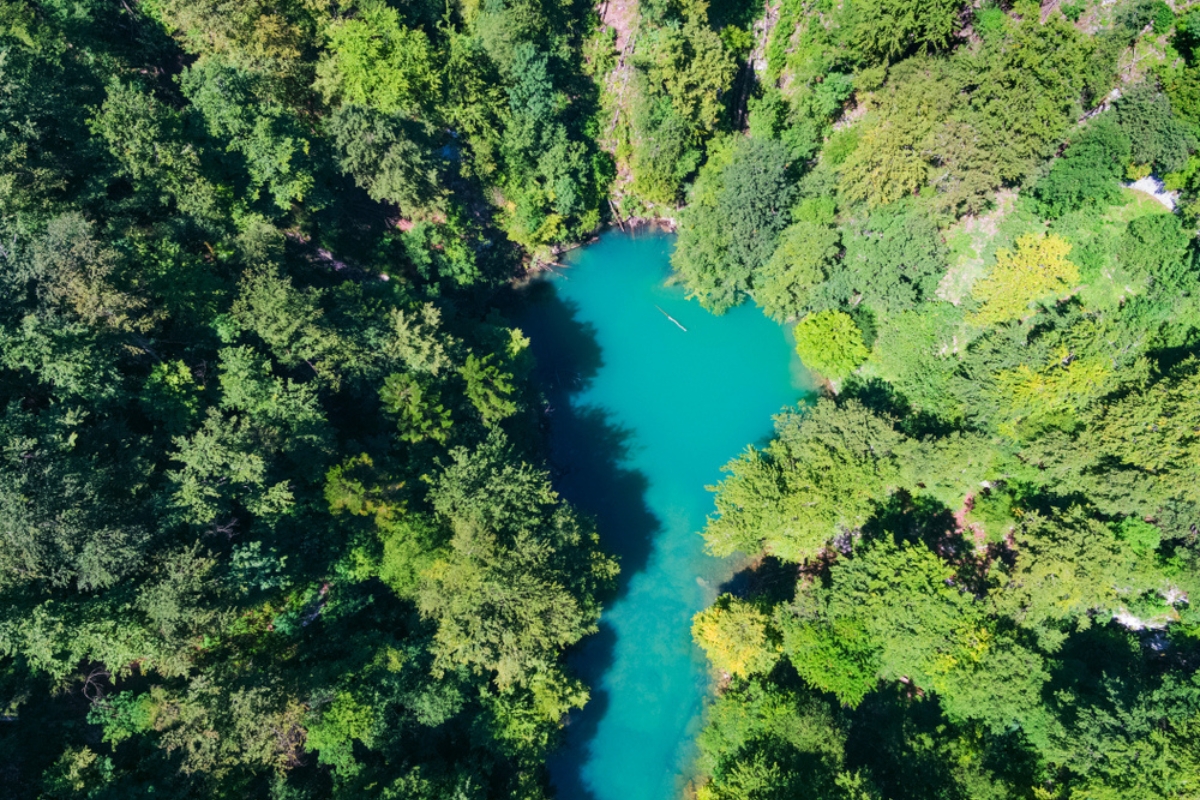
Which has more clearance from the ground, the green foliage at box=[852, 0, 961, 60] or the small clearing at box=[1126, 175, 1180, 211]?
the small clearing at box=[1126, 175, 1180, 211]

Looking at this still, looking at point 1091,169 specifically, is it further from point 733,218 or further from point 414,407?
point 414,407

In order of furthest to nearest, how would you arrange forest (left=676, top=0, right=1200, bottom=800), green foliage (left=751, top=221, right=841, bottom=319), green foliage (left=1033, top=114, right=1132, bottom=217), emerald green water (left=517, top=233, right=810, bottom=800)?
emerald green water (left=517, top=233, right=810, bottom=800), green foliage (left=751, top=221, right=841, bottom=319), green foliage (left=1033, top=114, right=1132, bottom=217), forest (left=676, top=0, right=1200, bottom=800)

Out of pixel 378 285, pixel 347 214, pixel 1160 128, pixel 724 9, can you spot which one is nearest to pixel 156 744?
pixel 378 285

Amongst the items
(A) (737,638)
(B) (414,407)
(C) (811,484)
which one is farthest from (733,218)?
(A) (737,638)

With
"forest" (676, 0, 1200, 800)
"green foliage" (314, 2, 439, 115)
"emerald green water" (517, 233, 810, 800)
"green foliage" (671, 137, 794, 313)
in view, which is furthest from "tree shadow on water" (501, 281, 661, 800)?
"green foliage" (314, 2, 439, 115)

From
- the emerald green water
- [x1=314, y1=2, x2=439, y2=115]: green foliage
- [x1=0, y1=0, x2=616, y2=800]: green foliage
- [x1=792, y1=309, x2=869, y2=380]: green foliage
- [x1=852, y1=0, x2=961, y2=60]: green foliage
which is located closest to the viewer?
[x1=0, y1=0, x2=616, y2=800]: green foliage

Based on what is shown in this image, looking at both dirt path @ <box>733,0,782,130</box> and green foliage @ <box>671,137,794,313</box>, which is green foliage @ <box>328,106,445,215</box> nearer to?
green foliage @ <box>671,137,794,313</box>
